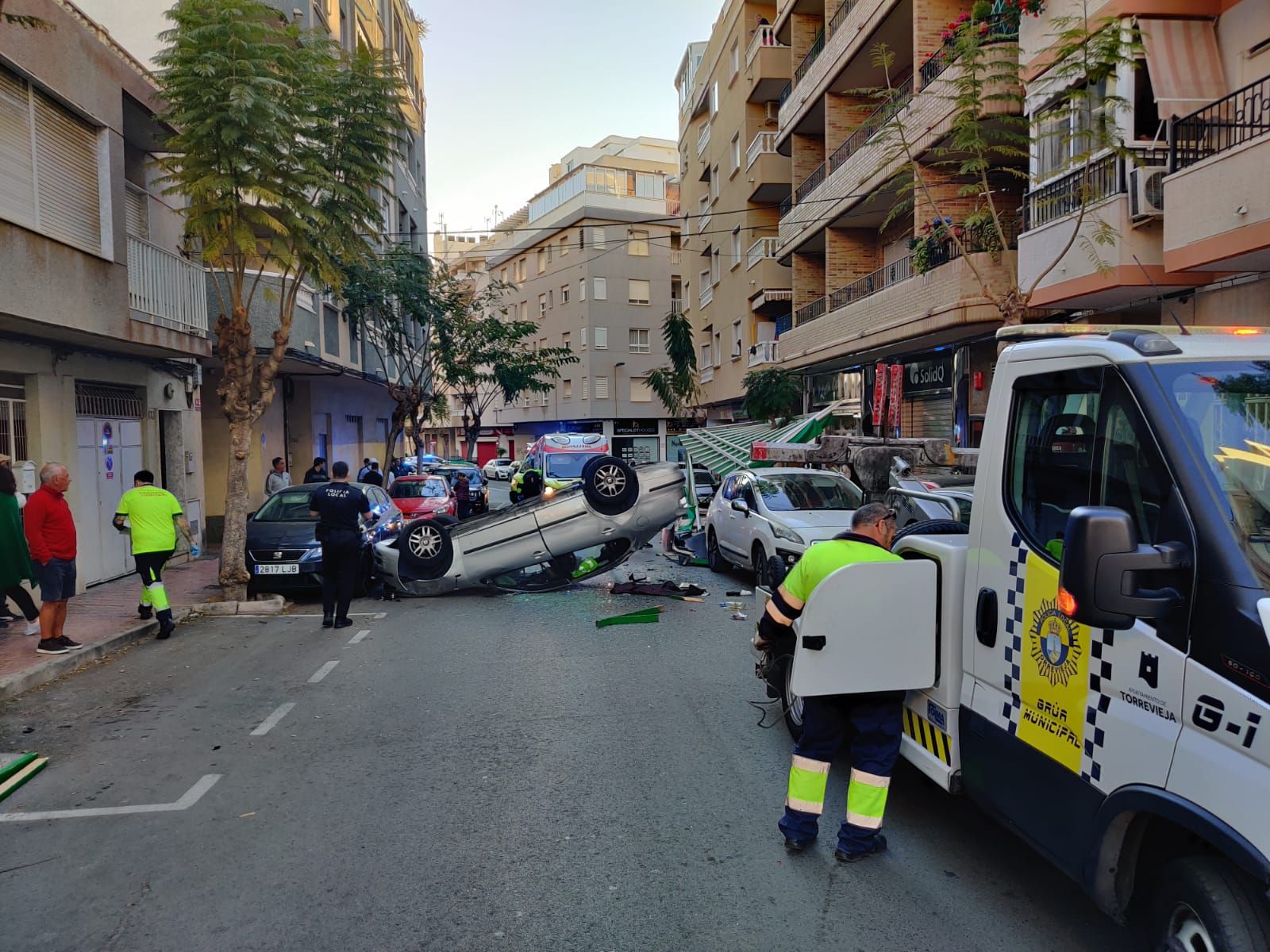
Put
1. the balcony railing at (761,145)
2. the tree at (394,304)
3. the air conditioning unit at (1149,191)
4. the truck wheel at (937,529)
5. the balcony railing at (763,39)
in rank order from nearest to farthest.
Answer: the truck wheel at (937,529) < the air conditioning unit at (1149,191) < the tree at (394,304) < the balcony railing at (761,145) < the balcony railing at (763,39)

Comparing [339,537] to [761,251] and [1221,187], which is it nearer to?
[1221,187]

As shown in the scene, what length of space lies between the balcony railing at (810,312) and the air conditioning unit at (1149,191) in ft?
39.1

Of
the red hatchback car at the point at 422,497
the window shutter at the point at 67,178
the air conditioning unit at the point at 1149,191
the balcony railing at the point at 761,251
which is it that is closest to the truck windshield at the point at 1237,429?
the air conditioning unit at the point at 1149,191

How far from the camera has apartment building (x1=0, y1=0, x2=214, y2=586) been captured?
1004 centimetres

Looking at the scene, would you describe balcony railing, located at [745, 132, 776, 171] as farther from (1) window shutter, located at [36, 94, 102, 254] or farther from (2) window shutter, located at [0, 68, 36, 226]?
(2) window shutter, located at [0, 68, 36, 226]

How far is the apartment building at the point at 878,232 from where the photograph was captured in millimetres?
15570

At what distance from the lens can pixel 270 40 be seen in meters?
11.4

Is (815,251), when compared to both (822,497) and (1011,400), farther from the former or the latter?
(1011,400)

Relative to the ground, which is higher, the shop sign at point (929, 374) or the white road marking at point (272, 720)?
the shop sign at point (929, 374)

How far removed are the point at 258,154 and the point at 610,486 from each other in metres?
6.02

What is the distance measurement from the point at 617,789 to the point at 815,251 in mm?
22906

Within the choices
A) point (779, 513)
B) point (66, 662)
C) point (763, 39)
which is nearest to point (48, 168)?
point (66, 662)

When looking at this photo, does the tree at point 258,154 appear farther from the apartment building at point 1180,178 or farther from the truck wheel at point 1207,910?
the truck wheel at point 1207,910

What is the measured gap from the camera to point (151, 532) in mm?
9609
